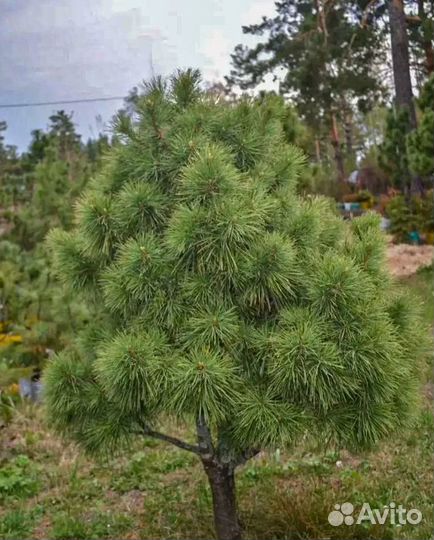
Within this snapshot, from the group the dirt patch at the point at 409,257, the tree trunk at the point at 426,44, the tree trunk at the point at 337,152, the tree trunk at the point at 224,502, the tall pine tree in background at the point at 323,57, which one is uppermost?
the tall pine tree in background at the point at 323,57

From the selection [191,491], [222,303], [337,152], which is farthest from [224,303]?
[337,152]

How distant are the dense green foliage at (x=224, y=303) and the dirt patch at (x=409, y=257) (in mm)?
2445

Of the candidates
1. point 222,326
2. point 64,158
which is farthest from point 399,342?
point 64,158

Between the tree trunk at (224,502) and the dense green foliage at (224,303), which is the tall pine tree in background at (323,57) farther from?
the tree trunk at (224,502)

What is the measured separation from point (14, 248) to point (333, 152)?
5984mm

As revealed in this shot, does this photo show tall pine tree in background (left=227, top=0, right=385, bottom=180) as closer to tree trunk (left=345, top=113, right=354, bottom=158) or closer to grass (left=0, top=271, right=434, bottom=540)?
tree trunk (left=345, top=113, right=354, bottom=158)

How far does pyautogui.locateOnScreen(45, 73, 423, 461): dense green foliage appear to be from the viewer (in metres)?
0.81

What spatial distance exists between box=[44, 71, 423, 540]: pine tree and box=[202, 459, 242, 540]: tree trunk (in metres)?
0.03

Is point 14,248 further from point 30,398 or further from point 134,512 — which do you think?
point 134,512

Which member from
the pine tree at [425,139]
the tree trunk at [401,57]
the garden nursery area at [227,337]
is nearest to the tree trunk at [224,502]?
the garden nursery area at [227,337]

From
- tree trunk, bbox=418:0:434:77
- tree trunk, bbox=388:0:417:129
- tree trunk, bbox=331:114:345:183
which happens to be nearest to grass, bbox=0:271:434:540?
tree trunk, bbox=418:0:434:77

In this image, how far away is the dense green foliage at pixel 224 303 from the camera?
2.66 feet

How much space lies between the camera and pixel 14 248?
347 centimetres

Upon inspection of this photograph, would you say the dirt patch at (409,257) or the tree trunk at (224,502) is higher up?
the dirt patch at (409,257)
